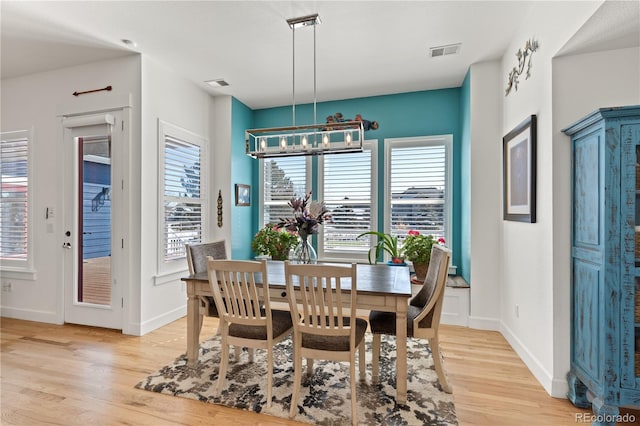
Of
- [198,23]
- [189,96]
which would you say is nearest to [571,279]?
[198,23]

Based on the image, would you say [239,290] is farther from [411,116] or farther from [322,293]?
[411,116]

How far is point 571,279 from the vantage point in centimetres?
217

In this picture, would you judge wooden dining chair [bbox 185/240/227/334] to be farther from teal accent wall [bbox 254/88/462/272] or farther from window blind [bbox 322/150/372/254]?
teal accent wall [bbox 254/88/462/272]

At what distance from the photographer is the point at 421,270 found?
3.71 meters

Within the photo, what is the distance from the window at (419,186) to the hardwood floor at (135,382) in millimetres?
1433

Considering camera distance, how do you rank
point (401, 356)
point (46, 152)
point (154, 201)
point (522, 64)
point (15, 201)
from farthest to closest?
point (15, 201) < point (46, 152) < point (154, 201) < point (522, 64) < point (401, 356)

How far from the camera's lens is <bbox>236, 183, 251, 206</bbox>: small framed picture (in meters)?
4.58

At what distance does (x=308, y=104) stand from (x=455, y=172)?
7.70 feet

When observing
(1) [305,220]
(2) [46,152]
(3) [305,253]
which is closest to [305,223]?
(1) [305,220]

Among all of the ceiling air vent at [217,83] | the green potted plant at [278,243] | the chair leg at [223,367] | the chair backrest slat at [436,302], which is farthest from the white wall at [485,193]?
the ceiling air vent at [217,83]

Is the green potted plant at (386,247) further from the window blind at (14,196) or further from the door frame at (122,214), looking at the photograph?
the window blind at (14,196)

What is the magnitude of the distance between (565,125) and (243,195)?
3853 millimetres

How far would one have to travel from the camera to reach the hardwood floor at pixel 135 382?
198cm

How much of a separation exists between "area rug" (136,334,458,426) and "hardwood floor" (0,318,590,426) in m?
0.10
